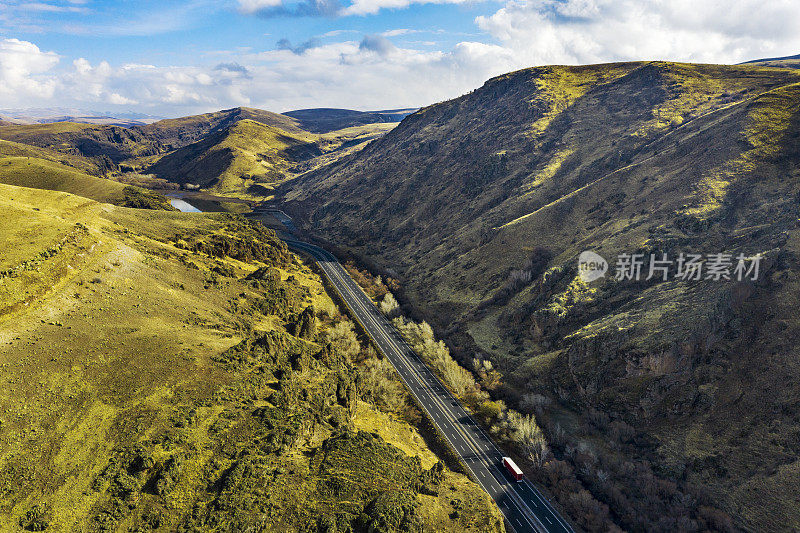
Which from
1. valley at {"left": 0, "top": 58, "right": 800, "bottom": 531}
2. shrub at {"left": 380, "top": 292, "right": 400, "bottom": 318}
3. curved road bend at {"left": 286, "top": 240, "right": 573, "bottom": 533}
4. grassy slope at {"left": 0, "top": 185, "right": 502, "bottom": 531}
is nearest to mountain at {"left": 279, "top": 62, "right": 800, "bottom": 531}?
valley at {"left": 0, "top": 58, "right": 800, "bottom": 531}

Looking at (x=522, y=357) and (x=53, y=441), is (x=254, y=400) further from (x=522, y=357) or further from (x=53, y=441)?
(x=522, y=357)

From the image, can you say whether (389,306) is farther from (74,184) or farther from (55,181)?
(55,181)

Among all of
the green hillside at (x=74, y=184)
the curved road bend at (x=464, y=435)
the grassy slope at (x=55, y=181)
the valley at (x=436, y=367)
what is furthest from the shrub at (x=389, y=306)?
the grassy slope at (x=55, y=181)

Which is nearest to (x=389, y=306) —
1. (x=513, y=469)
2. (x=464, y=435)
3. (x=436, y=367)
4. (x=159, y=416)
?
(x=436, y=367)

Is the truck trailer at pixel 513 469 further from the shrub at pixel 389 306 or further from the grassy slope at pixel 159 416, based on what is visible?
the shrub at pixel 389 306

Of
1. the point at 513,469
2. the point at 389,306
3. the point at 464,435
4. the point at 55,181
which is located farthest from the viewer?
the point at 55,181

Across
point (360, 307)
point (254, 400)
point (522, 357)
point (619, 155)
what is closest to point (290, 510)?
point (254, 400)

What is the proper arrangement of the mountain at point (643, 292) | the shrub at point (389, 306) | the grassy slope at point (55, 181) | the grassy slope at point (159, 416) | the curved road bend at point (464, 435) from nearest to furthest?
the grassy slope at point (159, 416) < the curved road bend at point (464, 435) < the mountain at point (643, 292) < the shrub at point (389, 306) < the grassy slope at point (55, 181)
